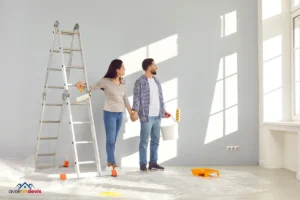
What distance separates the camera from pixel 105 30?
218 inches

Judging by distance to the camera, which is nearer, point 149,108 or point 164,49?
point 149,108

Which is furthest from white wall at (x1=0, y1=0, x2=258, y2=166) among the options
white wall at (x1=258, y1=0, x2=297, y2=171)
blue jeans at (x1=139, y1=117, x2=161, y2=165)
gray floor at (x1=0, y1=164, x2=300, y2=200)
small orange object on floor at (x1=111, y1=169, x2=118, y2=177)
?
small orange object on floor at (x1=111, y1=169, x2=118, y2=177)

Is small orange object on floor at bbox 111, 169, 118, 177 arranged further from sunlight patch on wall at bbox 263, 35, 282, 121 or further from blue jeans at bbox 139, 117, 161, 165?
sunlight patch on wall at bbox 263, 35, 282, 121

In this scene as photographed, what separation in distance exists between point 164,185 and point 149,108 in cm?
135

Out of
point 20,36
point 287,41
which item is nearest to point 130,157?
point 20,36

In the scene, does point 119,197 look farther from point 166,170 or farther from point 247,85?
point 247,85

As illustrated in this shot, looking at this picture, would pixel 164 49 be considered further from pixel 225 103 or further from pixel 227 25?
pixel 225 103

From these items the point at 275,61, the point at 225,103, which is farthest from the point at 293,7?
the point at 225,103

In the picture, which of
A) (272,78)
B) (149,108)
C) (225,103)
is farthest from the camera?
(225,103)

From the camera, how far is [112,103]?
4879 millimetres

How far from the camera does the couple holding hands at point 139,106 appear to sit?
15.9 ft

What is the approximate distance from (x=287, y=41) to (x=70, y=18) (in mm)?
3215

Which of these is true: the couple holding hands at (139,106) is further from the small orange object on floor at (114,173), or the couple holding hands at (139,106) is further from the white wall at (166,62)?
the white wall at (166,62)

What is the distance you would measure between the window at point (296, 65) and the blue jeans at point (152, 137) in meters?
2.02
